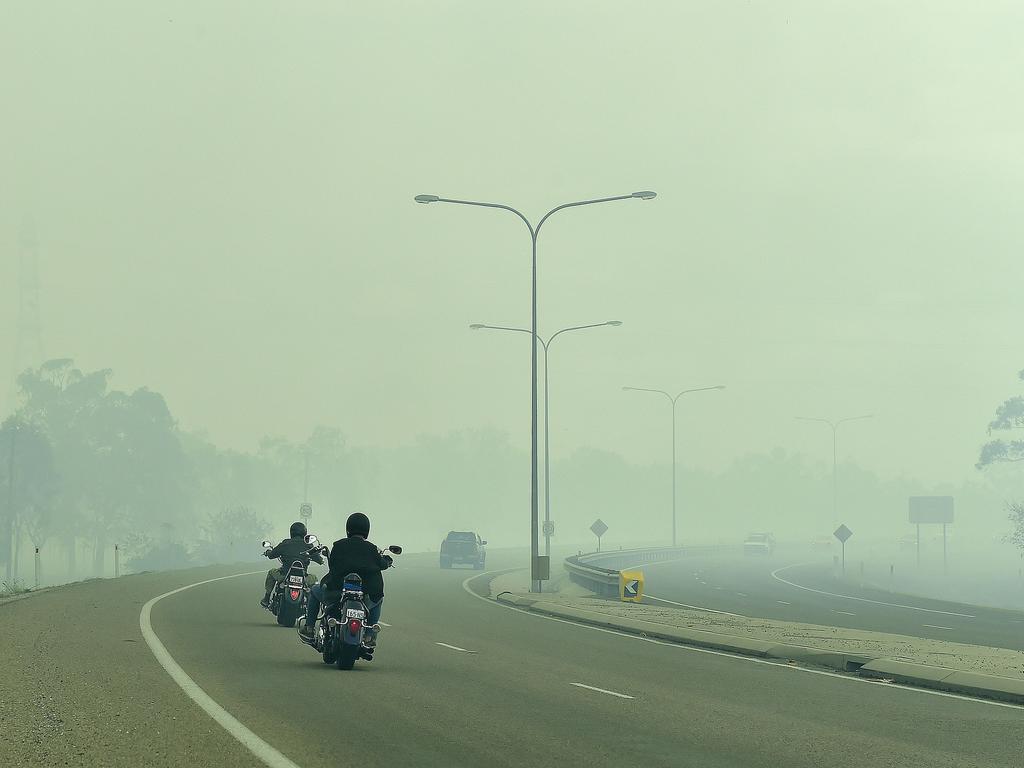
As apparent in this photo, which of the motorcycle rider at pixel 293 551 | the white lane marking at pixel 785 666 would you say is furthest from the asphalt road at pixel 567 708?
the motorcycle rider at pixel 293 551

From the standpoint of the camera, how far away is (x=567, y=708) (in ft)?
43.0

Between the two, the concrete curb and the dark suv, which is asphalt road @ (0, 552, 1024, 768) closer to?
the concrete curb

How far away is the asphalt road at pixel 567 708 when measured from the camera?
1052 centimetres

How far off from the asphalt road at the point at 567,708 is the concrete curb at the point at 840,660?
0.63 m

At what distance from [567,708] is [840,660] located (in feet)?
22.0

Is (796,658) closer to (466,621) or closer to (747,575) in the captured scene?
(466,621)

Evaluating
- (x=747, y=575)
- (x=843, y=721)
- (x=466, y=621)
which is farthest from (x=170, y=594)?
(x=747, y=575)

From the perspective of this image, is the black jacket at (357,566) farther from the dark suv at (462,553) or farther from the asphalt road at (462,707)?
the dark suv at (462,553)

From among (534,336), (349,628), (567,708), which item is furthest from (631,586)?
(567,708)

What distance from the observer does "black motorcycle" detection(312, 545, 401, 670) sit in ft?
51.0

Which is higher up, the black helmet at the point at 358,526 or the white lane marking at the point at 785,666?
the black helmet at the point at 358,526

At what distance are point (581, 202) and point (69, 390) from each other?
111 meters

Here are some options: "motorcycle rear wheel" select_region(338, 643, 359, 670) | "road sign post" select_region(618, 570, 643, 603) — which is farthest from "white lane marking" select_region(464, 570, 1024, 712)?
"road sign post" select_region(618, 570, 643, 603)

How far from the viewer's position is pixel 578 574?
5050 centimetres
